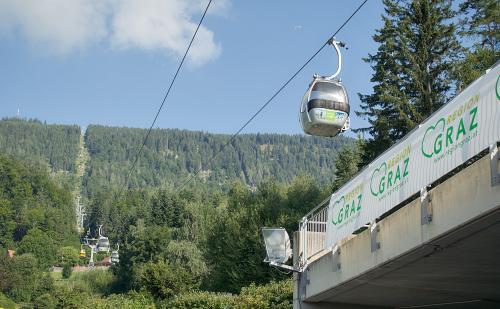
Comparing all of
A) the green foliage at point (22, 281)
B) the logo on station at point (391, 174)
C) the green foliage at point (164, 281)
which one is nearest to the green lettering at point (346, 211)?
the logo on station at point (391, 174)

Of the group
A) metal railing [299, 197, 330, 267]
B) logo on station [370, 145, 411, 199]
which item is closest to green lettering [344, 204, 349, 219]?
logo on station [370, 145, 411, 199]

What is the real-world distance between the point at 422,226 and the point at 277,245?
7.49m

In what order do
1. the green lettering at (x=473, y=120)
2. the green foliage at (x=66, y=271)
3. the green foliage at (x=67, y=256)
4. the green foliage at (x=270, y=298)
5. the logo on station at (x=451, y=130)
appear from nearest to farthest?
the green lettering at (x=473, y=120) < the logo on station at (x=451, y=130) < the green foliage at (x=270, y=298) < the green foliage at (x=66, y=271) < the green foliage at (x=67, y=256)

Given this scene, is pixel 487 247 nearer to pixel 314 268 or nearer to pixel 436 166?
pixel 436 166

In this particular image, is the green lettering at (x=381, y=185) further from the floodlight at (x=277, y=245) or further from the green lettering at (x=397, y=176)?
the floodlight at (x=277, y=245)

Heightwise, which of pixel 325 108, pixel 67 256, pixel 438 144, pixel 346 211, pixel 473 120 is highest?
pixel 67 256

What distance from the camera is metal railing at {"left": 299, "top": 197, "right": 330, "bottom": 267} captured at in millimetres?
18859

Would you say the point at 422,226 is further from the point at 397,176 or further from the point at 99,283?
the point at 99,283

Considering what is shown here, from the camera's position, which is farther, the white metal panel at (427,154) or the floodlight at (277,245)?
the floodlight at (277,245)

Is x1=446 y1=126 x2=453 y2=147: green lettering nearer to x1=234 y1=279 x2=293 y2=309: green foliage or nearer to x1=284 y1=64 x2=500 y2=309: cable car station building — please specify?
x1=284 y1=64 x2=500 y2=309: cable car station building

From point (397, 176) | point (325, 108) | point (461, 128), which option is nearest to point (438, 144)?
point (461, 128)

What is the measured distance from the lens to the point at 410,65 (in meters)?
41.5

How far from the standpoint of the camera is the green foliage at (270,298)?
2872 centimetres

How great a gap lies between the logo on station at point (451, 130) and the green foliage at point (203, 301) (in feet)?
69.4
